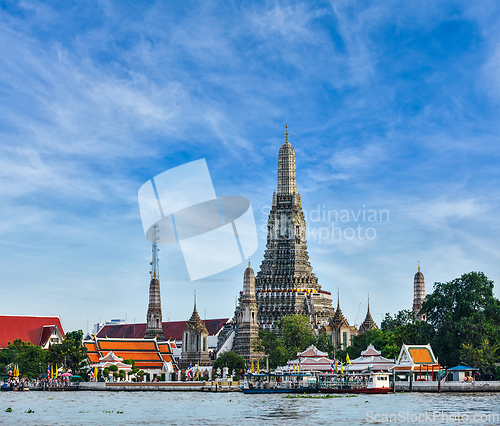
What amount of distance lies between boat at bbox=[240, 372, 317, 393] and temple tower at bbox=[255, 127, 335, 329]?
40.4m

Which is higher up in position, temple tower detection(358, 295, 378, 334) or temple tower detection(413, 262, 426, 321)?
temple tower detection(413, 262, 426, 321)

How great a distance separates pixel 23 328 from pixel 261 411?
286 feet

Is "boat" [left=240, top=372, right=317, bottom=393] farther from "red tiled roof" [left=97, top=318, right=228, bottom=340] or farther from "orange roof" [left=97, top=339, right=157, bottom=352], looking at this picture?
"red tiled roof" [left=97, top=318, right=228, bottom=340]

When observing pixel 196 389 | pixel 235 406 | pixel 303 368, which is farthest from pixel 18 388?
pixel 235 406

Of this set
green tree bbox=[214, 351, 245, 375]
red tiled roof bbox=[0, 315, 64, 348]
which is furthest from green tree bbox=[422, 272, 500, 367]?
red tiled roof bbox=[0, 315, 64, 348]

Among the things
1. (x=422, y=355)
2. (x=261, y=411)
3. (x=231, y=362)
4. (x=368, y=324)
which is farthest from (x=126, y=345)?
(x=261, y=411)

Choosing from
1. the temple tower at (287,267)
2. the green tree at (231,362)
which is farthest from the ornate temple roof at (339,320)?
the green tree at (231,362)

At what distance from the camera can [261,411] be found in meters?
52.2

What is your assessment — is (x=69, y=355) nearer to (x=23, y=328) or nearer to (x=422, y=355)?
(x=23, y=328)

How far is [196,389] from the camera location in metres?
84.8

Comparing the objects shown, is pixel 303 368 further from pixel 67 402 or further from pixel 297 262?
pixel 297 262

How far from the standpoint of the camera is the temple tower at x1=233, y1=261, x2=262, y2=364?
110 m

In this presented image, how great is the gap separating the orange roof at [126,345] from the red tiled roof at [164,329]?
3183cm

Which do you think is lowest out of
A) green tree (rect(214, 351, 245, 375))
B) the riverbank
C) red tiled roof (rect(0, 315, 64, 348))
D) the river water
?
the riverbank
